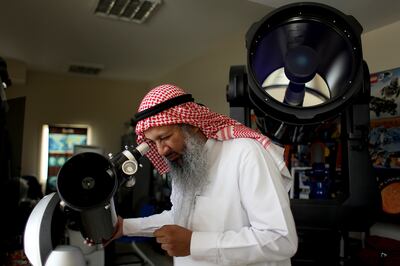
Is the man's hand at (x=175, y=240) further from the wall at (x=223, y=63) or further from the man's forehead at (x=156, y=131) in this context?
the wall at (x=223, y=63)

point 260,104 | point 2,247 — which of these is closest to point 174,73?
point 2,247

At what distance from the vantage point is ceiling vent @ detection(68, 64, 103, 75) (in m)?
4.19

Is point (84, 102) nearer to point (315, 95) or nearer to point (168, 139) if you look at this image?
point (168, 139)

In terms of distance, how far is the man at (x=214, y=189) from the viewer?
0.88m

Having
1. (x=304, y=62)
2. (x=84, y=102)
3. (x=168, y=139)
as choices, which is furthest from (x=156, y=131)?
(x=84, y=102)

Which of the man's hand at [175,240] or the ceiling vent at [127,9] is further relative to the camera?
the ceiling vent at [127,9]

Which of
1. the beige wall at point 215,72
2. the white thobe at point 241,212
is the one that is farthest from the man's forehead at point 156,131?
the beige wall at point 215,72

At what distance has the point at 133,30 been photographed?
9.83ft

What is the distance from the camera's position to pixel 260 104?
3.44ft

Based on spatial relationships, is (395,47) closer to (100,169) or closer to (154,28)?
(154,28)

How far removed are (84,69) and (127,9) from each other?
191cm

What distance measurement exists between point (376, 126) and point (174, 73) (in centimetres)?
205

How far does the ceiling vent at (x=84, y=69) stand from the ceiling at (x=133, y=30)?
0.36 ft

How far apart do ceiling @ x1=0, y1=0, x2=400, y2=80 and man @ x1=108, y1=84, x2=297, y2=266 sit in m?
1.28
